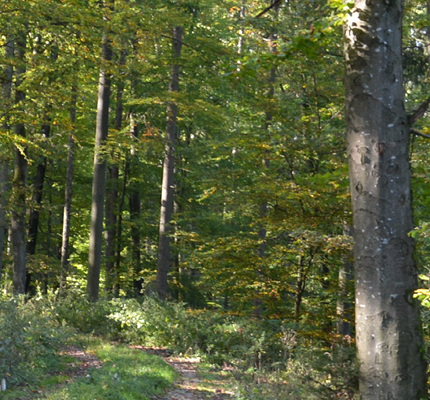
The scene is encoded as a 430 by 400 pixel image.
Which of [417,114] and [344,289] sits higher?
[417,114]

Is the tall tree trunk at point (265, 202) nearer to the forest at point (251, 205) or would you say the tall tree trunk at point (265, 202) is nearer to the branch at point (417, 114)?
the forest at point (251, 205)

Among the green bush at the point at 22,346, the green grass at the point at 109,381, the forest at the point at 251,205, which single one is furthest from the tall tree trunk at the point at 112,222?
the green bush at the point at 22,346

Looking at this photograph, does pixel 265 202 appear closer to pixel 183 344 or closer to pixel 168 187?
pixel 183 344

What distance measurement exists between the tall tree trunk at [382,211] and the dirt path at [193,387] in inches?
158

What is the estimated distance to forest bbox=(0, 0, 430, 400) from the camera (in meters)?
3.96

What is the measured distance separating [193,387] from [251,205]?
5080 mm

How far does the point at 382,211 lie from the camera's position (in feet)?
12.8

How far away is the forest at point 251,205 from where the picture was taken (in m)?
3.96

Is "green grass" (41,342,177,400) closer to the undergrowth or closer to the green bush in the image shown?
the undergrowth

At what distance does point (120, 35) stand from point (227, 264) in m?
5.95

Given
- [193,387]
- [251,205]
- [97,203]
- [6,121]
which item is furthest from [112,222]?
[193,387]

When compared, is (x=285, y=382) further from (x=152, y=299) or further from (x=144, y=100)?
(x=144, y=100)

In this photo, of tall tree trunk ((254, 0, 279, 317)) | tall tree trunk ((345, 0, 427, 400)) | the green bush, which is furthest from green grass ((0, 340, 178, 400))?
tall tree trunk ((254, 0, 279, 317))

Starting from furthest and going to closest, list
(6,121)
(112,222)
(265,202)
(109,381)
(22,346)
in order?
(112,222) < (265,202) < (6,121) < (22,346) < (109,381)
